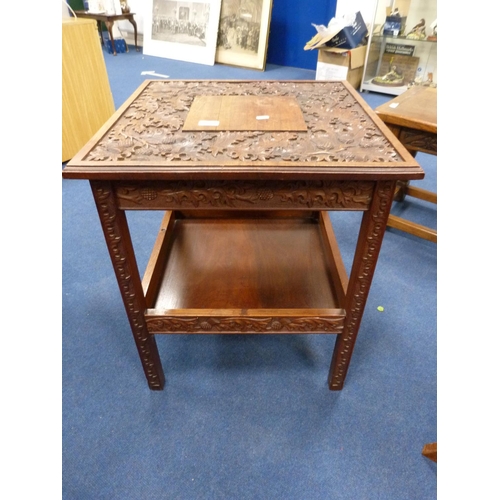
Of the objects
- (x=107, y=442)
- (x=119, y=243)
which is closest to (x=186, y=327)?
(x=119, y=243)

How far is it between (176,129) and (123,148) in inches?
5.7

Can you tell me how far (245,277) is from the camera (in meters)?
1.10

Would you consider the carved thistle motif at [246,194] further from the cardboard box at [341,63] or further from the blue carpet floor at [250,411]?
the cardboard box at [341,63]

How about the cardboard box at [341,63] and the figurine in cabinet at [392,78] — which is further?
the figurine in cabinet at [392,78]

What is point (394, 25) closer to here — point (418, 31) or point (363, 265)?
point (418, 31)

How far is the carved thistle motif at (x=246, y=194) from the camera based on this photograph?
713 millimetres

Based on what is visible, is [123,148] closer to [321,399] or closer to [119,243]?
[119,243]

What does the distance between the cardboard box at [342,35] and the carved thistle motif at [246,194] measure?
8.69ft

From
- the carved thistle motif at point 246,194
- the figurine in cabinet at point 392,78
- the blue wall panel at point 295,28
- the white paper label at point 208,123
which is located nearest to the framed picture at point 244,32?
the blue wall panel at point 295,28

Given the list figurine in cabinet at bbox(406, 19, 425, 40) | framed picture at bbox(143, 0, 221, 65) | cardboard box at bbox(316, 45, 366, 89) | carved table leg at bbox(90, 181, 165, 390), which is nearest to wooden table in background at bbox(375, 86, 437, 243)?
carved table leg at bbox(90, 181, 165, 390)

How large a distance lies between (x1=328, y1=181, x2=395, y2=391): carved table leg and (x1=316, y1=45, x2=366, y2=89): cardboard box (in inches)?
104

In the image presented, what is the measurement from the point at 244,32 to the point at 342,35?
1322 mm

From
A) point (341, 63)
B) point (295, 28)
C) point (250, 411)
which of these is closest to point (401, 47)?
point (341, 63)

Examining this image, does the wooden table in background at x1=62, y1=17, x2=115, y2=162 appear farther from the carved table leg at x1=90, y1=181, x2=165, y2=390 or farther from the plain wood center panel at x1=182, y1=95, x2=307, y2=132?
the carved table leg at x1=90, y1=181, x2=165, y2=390
